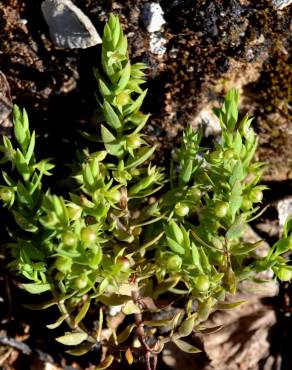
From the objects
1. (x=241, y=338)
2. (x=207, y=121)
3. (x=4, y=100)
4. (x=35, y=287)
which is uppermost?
(x=4, y=100)

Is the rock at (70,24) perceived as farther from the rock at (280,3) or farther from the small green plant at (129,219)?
the rock at (280,3)

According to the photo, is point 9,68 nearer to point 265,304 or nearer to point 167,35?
point 167,35

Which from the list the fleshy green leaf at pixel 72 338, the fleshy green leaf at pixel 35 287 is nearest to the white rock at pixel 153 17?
the fleshy green leaf at pixel 35 287

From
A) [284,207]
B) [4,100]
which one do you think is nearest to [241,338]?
[284,207]

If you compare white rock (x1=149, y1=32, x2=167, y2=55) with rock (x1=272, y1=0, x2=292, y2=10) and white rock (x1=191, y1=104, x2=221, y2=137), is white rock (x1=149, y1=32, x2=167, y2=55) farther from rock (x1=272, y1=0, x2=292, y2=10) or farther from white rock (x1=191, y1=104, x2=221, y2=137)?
rock (x1=272, y1=0, x2=292, y2=10)

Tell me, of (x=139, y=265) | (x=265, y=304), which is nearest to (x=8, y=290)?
(x=139, y=265)

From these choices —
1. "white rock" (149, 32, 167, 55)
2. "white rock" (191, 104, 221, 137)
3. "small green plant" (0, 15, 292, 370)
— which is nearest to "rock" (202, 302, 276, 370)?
"small green plant" (0, 15, 292, 370)

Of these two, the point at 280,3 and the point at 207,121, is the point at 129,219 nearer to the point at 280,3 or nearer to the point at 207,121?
the point at 207,121

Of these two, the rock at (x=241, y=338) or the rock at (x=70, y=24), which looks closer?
the rock at (x=70, y=24)
